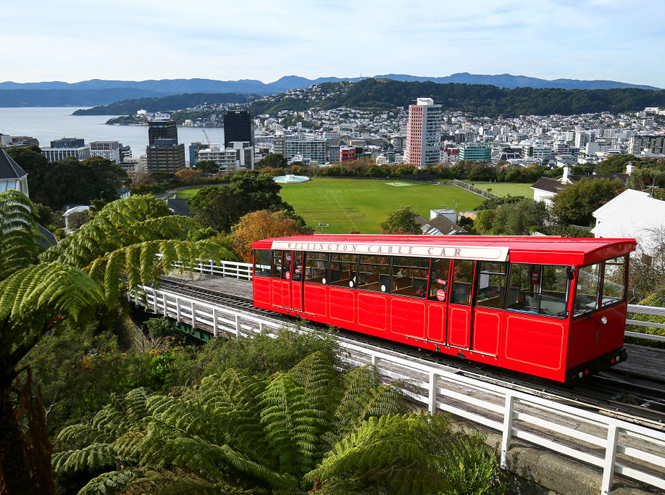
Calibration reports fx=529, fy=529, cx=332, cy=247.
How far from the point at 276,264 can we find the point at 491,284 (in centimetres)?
719

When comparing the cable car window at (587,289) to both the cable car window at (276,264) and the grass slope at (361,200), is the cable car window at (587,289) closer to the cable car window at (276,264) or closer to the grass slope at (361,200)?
the cable car window at (276,264)

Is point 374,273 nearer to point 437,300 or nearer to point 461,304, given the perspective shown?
point 437,300

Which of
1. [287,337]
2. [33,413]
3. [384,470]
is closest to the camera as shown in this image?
[33,413]

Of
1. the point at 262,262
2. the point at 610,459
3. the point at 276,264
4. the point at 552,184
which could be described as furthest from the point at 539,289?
the point at 552,184

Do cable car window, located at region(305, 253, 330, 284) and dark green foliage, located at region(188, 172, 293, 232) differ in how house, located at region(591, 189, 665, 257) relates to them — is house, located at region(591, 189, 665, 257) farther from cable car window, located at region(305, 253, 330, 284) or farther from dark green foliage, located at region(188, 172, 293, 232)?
dark green foliage, located at region(188, 172, 293, 232)

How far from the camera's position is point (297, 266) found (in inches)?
561

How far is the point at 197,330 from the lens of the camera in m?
15.4

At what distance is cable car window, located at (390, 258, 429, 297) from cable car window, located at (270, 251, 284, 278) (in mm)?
4442

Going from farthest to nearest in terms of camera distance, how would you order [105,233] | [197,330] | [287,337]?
[197,330]
[287,337]
[105,233]

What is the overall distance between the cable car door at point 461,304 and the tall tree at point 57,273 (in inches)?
189

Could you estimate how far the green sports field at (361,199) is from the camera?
8756 centimetres

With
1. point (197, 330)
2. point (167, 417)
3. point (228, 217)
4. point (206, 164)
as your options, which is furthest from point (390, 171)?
point (167, 417)

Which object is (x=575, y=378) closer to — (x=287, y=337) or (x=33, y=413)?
(x=287, y=337)

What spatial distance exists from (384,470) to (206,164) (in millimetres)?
136503
